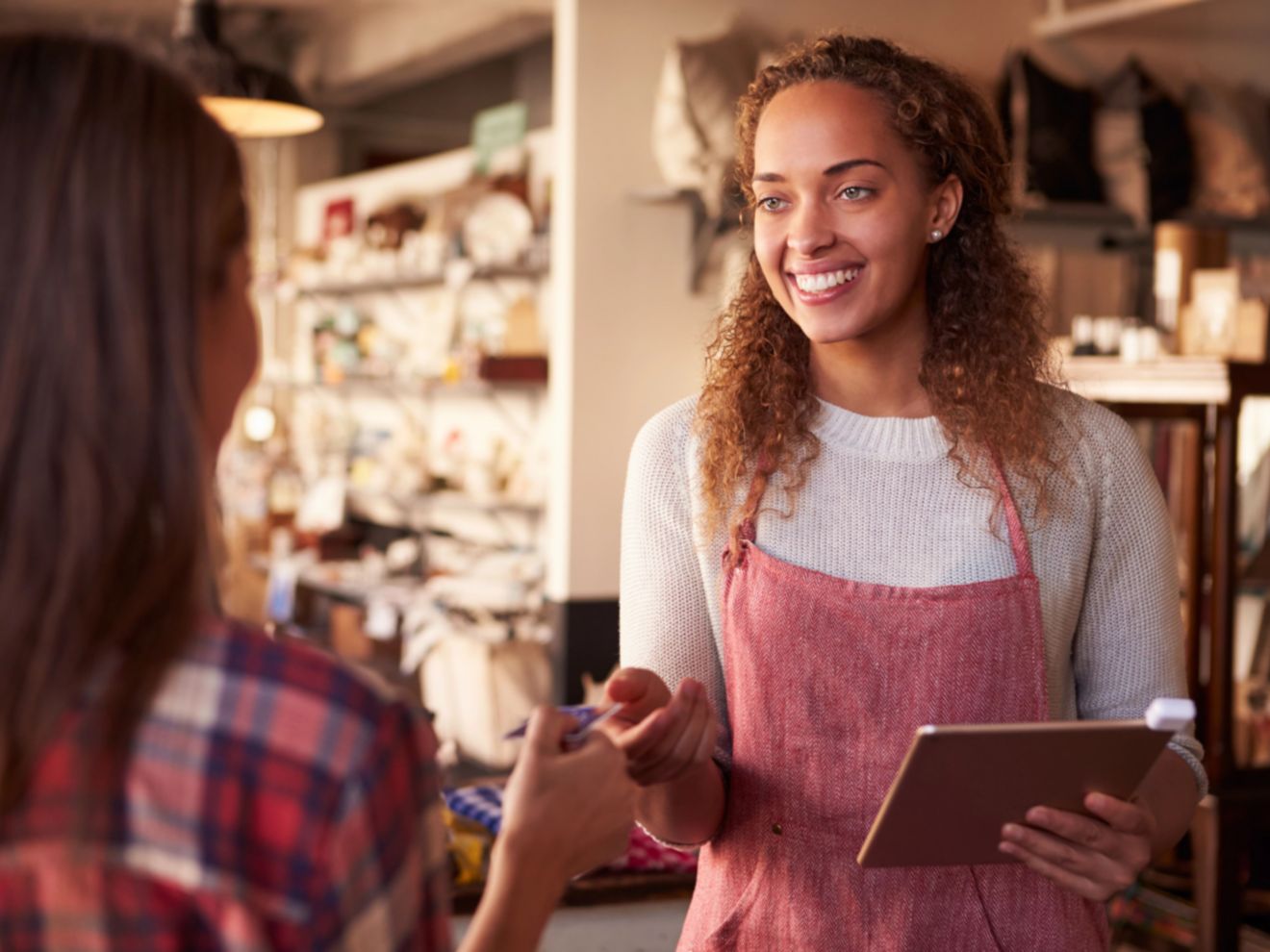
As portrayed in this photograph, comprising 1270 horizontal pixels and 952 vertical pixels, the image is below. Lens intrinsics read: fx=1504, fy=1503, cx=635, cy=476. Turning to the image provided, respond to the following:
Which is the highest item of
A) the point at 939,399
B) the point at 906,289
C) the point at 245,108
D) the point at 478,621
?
the point at 245,108

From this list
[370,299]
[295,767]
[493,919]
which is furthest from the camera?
[370,299]

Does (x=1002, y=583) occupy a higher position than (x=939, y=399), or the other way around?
(x=939, y=399)

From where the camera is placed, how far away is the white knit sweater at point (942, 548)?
5.60ft

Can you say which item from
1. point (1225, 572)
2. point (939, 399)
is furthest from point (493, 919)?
point (1225, 572)

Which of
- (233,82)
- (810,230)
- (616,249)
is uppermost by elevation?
(233,82)

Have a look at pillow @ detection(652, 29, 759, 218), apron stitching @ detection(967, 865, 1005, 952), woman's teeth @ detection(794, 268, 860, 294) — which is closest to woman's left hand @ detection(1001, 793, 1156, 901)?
apron stitching @ detection(967, 865, 1005, 952)

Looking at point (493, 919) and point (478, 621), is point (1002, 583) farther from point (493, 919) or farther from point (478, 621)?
point (478, 621)

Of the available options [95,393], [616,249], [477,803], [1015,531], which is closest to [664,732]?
[1015,531]

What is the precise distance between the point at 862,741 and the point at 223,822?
930mm

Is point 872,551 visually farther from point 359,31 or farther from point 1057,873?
point 359,31

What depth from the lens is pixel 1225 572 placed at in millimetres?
3342

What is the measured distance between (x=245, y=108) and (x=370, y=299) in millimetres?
3761

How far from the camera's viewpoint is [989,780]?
1.38 m

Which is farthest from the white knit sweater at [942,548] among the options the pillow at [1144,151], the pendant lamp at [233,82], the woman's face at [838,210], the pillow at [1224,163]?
the pillow at [1224,163]
